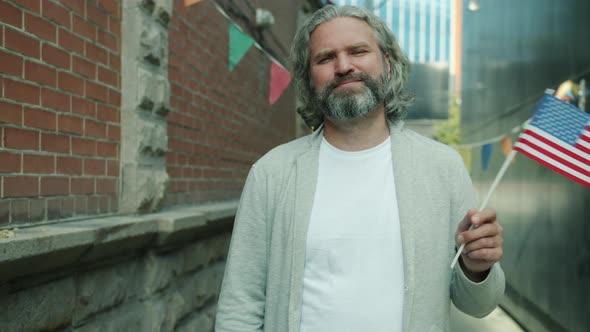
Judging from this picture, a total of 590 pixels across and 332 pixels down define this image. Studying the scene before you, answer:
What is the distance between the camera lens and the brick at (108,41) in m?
3.32

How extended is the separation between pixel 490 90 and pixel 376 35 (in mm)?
8836

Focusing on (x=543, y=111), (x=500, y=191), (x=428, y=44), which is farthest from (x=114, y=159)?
(x=428, y=44)

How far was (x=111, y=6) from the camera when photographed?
3.47m

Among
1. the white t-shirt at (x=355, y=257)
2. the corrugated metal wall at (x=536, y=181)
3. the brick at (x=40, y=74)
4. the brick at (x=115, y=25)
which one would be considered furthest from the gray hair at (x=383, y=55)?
the corrugated metal wall at (x=536, y=181)

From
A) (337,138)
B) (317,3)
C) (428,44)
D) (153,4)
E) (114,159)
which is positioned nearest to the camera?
(337,138)

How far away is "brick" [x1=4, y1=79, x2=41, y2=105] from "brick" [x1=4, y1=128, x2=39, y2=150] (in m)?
0.13

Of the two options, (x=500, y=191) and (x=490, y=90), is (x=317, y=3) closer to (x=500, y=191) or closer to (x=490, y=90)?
(x=490, y=90)

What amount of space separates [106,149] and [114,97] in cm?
32

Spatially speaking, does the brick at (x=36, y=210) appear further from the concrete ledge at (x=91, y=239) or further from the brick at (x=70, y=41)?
the brick at (x=70, y=41)

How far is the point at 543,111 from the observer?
2.31 m

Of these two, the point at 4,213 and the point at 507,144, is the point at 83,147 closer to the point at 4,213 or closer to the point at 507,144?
the point at 4,213

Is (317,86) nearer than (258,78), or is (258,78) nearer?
(317,86)

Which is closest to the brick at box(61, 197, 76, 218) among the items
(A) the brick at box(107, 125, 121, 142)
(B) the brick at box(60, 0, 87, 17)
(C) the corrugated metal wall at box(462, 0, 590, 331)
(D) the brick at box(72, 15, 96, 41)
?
(A) the brick at box(107, 125, 121, 142)

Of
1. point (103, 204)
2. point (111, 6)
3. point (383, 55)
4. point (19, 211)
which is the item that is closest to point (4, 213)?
point (19, 211)
